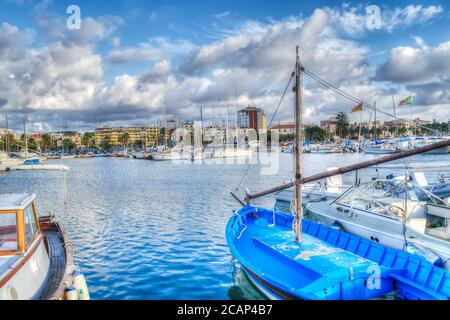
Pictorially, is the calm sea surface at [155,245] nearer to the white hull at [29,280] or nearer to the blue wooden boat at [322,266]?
the blue wooden boat at [322,266]

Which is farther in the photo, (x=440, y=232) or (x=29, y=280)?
(x=440, y=232)

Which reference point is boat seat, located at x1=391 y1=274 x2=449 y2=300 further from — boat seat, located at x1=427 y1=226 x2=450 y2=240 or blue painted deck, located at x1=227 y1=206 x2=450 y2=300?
boat seat, located at x1=427 y1=226 x2=450 y2=240

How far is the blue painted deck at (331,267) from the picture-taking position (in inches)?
399

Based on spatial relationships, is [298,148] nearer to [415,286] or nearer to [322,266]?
[322,266]

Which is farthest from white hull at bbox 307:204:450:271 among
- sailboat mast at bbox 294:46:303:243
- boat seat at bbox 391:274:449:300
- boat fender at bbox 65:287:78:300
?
boat fender at bbox 65:287:78:300

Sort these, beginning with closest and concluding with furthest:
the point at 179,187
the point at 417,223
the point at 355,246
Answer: the point at 355,246 → the point at 417,223 → the point at 179,187

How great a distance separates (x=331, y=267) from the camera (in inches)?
449

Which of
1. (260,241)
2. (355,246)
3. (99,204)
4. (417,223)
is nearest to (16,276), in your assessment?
(260,241)

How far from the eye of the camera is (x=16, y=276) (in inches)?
365

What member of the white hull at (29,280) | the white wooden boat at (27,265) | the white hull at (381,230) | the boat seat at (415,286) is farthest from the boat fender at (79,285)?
the white hull at (381,230)

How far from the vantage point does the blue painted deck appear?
33.3ft

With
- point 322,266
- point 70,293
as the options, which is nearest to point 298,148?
point 322,266

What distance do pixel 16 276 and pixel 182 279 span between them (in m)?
7.87
